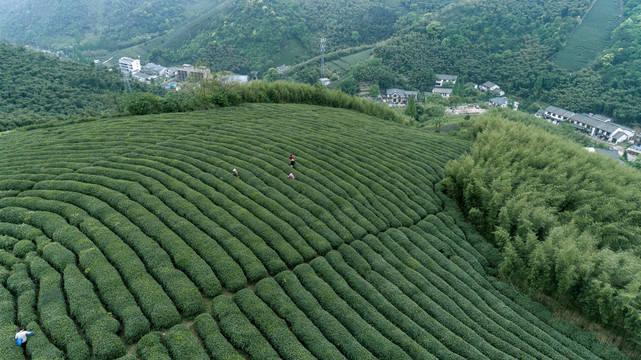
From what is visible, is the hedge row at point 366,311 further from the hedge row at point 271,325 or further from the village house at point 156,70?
the village house at point 156,70

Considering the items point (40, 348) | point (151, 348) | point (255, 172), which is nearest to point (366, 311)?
point (151, 348)

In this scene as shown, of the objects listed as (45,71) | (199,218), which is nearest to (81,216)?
(199,218)

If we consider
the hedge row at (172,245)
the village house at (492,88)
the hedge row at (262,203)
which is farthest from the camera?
the village house at (492,88)

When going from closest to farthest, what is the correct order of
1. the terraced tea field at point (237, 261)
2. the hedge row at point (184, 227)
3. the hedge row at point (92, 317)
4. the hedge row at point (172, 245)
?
the hedge row at point (92, 317) → the terraced tea field at point (237, 261) → the hedge row at point (172, 245) → the hedge row at point (184, 227)

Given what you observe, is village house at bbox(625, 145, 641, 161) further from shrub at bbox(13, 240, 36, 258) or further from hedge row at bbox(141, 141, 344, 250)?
shrub at bbox(13, 240, 36, 258)

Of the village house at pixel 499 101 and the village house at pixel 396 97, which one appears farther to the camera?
the village house at pixel 396 97

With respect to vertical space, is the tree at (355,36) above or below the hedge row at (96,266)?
above

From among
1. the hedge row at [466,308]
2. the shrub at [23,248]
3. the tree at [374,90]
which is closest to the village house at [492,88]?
the tree at [374,90]
